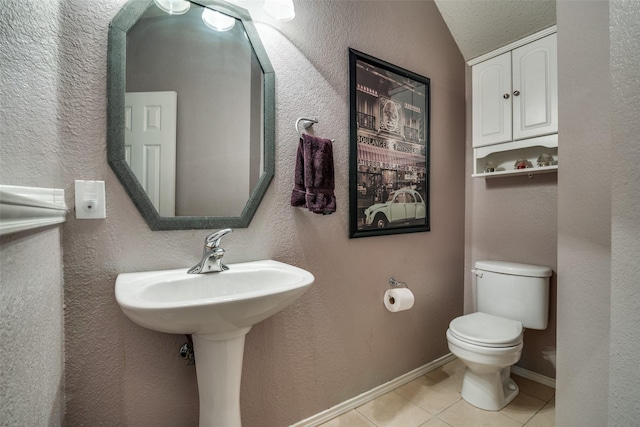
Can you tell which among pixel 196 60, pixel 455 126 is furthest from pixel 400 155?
pixel 196 60

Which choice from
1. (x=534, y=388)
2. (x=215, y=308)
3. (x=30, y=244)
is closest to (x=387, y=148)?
(x=215, y=308)

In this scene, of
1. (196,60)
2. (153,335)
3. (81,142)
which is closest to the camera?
(81,142)

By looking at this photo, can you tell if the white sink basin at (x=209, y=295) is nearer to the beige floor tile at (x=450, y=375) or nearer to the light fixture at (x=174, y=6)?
the light fixture at (x=174, y=6)

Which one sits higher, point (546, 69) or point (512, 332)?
point (546, 69)

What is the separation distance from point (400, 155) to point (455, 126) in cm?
64

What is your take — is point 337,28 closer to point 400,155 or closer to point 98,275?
point 400,155

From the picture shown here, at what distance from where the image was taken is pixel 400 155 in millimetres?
1759

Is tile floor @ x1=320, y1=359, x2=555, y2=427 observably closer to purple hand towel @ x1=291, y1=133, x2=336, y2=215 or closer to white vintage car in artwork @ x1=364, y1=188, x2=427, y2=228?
white vintage car in artwork @ x1=364, y1=188, x2=427, y2=228

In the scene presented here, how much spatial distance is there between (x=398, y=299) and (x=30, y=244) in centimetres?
150

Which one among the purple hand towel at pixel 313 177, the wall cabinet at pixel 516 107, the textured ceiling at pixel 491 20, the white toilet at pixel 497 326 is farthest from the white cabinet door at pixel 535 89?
the purple hand towel at pixel 313 177

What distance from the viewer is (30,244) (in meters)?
0.64

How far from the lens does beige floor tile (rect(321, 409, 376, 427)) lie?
1424mm

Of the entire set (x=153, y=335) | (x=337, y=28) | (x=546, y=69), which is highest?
(x=337, y=28)

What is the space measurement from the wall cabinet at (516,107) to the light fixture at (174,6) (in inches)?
72.6
